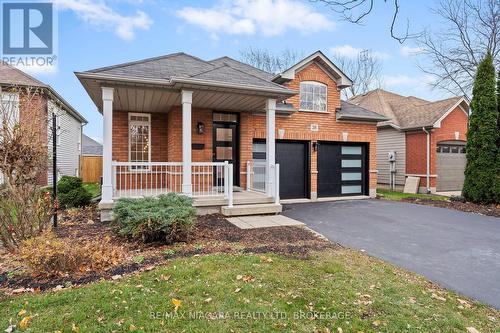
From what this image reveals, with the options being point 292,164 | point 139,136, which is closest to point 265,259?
point 292,164

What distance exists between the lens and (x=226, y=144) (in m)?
9.93

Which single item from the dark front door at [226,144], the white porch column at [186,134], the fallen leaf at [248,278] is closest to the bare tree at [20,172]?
the white porch column at [186,134]

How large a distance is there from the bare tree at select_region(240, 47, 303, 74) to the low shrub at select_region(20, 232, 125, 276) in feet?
88.7

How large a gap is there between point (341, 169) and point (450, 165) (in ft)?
23.5

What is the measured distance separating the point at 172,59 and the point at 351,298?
8069 millimetres

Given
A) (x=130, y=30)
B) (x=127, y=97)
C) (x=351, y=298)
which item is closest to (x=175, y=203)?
(x=351, y=298)

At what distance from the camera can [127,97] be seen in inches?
316

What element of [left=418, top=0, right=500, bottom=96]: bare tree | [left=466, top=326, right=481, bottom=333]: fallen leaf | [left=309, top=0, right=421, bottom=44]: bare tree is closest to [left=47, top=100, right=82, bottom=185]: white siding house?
[left=309, top=0, right=421, bottom=44]: bare tree

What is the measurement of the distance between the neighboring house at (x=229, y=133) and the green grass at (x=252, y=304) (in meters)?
3.79

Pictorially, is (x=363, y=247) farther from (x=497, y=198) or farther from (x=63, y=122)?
(x=63, y=122)

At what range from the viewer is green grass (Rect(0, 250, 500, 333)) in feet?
8.96

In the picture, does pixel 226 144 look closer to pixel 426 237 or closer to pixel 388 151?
pixel 426 237

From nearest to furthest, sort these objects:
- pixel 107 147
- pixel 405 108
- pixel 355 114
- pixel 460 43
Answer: pixel 107 147 → pixel 355 114 → pixel 405 108 → pixel 460 43

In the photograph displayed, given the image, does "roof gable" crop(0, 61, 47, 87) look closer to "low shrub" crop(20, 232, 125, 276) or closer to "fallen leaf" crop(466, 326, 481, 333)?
"low shrub" crop(20, 232, 125, 276)
